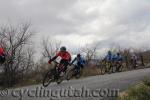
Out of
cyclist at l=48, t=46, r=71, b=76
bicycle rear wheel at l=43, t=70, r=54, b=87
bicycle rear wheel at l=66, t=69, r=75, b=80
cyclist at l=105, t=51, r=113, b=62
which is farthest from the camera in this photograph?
cyclist at l=105, t=51, r=113, b=62

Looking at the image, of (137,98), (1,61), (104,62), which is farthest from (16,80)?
(137,98)

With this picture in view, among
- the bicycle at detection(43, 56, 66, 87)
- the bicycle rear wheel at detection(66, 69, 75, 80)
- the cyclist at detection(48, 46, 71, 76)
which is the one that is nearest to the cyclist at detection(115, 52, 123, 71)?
the bicycle rear wheel at detection(66, 69, 75, 80)

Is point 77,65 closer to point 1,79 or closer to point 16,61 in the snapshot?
point 1,79

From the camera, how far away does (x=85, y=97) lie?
1118cm

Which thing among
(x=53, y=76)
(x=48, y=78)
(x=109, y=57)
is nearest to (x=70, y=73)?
(x=53, y=76)

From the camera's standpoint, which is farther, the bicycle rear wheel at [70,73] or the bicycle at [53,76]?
the bicycle rear wheel at [70,73]

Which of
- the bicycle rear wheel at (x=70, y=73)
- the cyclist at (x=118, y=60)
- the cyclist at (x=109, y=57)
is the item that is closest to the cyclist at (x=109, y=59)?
the cyclist at (x=109, y=57)

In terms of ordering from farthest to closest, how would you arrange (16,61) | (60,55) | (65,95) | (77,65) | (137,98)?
(16,61)
(77,65)
(60,55)
(65,95)
(137,98)

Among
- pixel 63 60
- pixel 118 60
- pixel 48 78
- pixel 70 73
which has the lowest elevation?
pixel 48 78

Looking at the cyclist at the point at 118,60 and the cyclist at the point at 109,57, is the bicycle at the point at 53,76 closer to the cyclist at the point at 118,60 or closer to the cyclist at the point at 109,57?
the cyclist at the point at 109,57

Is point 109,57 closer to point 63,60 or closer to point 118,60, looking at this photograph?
point 118,60

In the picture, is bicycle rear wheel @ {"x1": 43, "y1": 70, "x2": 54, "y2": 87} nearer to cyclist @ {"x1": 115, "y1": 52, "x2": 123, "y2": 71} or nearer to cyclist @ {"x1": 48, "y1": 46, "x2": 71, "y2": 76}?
cyclist @ {"x1": 48, "y1": 46, "x2": 71, "y2": 76}

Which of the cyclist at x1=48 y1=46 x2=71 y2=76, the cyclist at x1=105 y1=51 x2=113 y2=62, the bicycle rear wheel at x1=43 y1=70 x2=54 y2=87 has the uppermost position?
the cyclist at x1=105 y1=51 x2=113 y2=62

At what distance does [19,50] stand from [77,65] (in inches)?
1531
